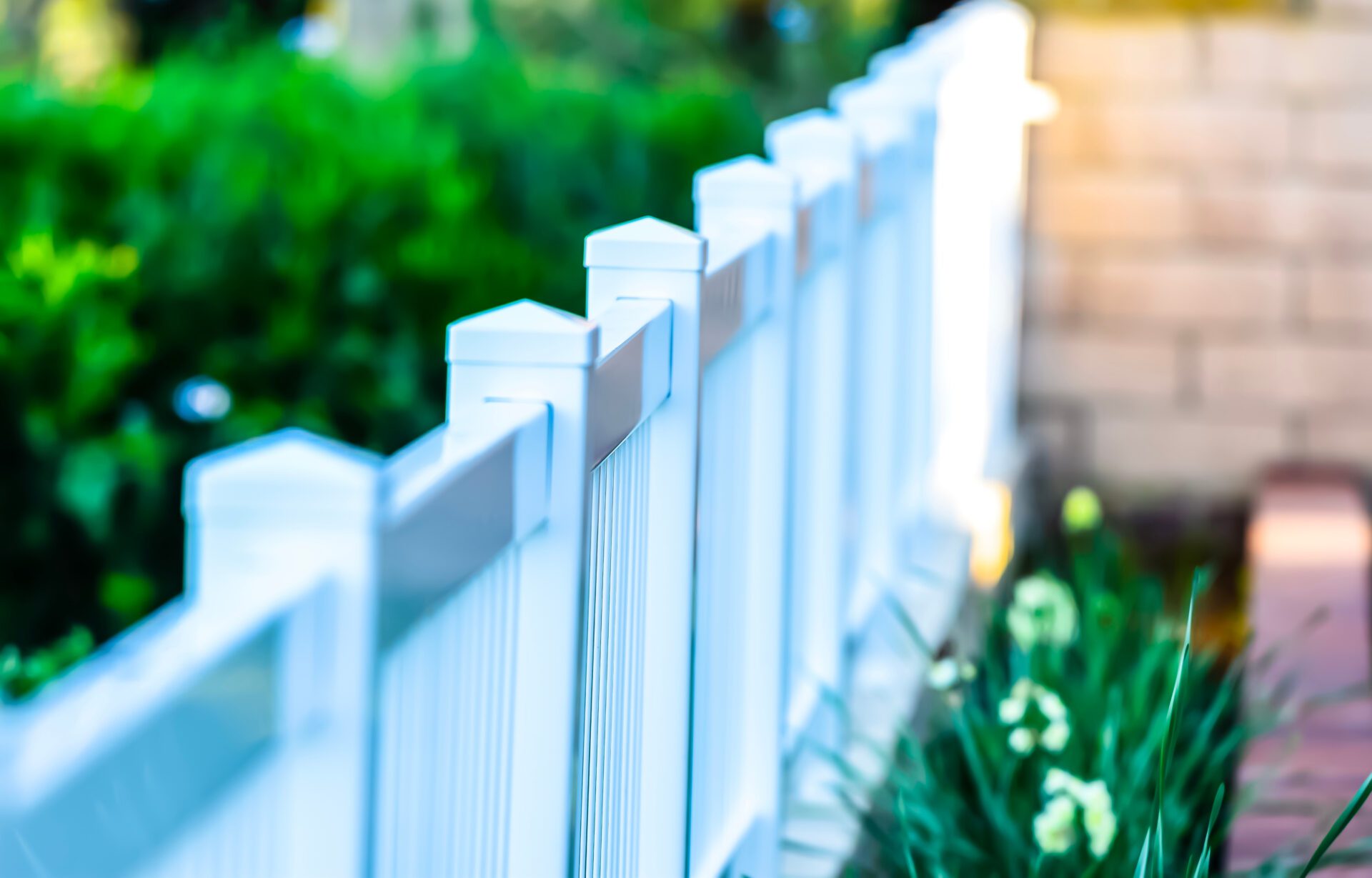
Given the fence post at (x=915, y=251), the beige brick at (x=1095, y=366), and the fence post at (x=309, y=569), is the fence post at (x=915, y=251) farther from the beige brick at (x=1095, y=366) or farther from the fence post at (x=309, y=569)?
the fence post at (x=309, y=569)

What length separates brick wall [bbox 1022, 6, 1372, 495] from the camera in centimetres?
636

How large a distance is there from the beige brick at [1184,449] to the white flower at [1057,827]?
423 centimetres

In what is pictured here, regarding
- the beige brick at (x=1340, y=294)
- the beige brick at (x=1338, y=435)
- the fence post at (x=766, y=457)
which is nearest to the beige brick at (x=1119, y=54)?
the beige brick at (x=1340, y=294)

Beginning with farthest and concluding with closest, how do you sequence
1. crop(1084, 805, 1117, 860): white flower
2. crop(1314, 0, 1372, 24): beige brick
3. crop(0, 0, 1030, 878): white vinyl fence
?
crop(1314, 0, 1372, 24): beige brick → crop(1084, 805, 1117, 860): white flower → crop(0, 0, 1030, 878): white vinyl fence

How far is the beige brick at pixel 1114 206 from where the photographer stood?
6.44 metres

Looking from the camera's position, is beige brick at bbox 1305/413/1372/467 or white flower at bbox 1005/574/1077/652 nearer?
white flower at bbox 1005/574/1077/652

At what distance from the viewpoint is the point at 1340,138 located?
20.9 feet

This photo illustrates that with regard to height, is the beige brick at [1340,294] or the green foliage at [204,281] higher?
the green foliage at [204,281]

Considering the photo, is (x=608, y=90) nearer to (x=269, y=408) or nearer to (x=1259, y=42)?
(x=269, y=408)

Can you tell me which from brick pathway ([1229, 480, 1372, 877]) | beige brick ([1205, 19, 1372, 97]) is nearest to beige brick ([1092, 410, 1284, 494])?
brick pathway ([1229, 480, 1372, 877])

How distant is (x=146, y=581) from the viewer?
406 centimetres

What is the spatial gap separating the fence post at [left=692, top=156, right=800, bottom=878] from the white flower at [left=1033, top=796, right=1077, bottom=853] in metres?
0.36

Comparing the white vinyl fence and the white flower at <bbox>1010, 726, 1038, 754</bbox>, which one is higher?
the white vinyl fence

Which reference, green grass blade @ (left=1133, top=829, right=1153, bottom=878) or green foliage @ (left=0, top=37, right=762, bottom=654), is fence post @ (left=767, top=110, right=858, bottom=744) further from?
green foliage @ (left=0, top=37, right=762, bottom=654)
